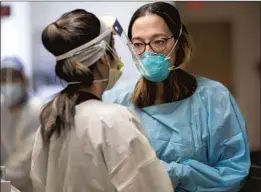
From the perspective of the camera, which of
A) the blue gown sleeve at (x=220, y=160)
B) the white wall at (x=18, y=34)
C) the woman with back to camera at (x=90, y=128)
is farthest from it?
the white wall at (x=18, y=34)

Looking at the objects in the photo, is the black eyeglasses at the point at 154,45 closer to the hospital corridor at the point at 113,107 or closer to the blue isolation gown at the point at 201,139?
the hospital corridor at the point at 113,107

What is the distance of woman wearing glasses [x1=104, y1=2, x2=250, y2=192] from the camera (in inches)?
51.1

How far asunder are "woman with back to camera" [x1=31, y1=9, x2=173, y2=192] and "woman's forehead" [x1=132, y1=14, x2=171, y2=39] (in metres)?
0.16

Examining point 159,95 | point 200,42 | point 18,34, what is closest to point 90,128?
point 159,95

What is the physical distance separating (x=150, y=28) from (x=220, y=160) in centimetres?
43

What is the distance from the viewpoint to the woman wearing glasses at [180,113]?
1.30 m

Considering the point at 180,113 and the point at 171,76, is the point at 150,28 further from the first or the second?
the point at 180,113

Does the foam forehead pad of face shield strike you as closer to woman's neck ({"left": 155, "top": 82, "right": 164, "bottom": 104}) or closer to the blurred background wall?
the blurred background wall

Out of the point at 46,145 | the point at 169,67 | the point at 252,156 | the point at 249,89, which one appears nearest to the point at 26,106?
the point at 46,145

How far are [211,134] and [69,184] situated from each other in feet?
1.39

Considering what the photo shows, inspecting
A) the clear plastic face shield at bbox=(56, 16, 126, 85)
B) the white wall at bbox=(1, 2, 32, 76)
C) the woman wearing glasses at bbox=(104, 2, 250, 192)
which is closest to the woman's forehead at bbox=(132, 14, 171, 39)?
the woman wearing glasses at bbox=(104, 2, 250, 192)

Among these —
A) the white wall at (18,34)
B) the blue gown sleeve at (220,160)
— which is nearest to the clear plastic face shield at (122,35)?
the blue gown sleeve at (220,160)

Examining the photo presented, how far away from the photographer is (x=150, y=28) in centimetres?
132

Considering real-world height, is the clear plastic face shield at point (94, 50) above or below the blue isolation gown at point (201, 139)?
above
